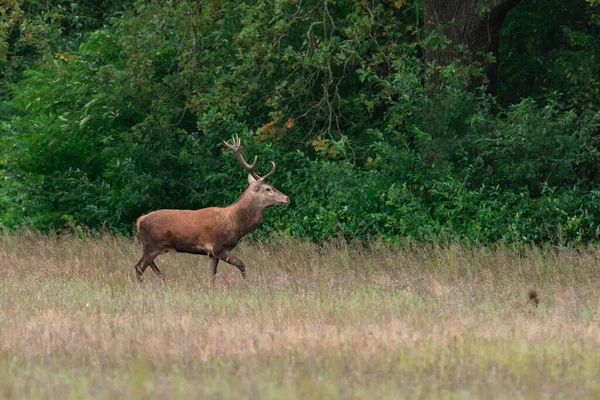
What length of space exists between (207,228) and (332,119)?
543cm

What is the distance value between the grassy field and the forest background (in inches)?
56.5

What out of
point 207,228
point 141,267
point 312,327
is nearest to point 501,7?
point 207,228

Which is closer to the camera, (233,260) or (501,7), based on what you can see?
(233,260)

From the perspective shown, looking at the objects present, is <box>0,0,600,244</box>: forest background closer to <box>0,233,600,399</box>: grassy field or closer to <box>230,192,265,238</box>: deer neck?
<box>0,233,600,399</box>: grassy field

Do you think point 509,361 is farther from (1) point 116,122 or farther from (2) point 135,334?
(1) point 116,122

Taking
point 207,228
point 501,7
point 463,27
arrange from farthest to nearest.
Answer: point 463,27, point 501,7, point 207,228

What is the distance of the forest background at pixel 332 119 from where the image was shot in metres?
17.4

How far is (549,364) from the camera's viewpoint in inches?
334

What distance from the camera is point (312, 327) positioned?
1018 centimetres

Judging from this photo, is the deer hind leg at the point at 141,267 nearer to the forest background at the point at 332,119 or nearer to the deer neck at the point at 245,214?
the deer neck at the point at 245,214

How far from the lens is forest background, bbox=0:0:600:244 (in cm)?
1739

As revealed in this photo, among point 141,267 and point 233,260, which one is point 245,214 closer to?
point 233,260

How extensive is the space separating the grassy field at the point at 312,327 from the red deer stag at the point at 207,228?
34 centimetres

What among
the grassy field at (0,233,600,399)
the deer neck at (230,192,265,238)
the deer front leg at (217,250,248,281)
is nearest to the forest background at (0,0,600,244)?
the grassy field at (0,233,600,399)
